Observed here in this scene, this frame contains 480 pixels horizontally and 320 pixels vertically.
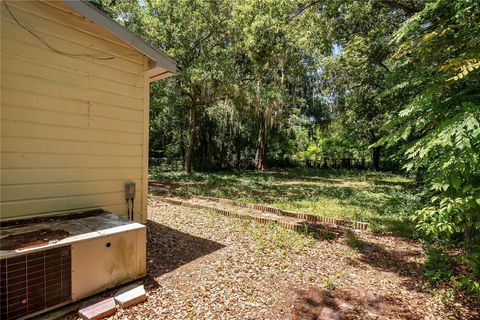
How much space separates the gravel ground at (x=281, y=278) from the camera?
2.76 meters

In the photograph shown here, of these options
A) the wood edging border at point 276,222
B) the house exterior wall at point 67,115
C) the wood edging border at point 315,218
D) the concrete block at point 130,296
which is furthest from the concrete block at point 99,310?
the wood edging border at point 315,218

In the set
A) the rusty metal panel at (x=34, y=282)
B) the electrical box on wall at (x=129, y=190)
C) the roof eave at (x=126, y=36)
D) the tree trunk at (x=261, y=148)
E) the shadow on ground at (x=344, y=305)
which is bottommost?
the shadow on ground at (x=344, y=305)

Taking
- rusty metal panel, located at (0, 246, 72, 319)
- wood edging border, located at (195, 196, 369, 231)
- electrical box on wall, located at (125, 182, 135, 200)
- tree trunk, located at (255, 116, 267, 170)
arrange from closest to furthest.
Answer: rusty metal panel, located at (0, 246, 72, 319), electrical box on wall, located at (125, 182, 135, 200), wood edging border, located at (195, 196, 369, 231), tree trunk, located at (255, 116, 267, 170)

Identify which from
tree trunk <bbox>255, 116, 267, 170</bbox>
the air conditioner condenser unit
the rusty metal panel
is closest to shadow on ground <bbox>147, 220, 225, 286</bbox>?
the air conditioner condenser unit

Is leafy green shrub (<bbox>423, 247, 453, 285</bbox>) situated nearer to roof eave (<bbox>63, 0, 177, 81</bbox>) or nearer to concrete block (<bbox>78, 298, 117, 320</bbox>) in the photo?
concrete block (<bbox>78, 298, 117, 320</bbox>)

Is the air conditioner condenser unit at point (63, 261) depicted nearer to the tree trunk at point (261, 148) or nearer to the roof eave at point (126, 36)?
the roof eave at point (126, 36)

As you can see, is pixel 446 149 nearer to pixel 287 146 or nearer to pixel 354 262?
pixel 354 262

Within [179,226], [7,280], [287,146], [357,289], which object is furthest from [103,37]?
[287,146]

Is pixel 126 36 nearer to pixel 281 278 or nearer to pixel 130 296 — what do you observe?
pixel 130 296

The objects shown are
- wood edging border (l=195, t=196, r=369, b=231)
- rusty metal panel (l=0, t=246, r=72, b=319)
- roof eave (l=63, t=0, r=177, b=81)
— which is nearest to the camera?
rusty metal panel (l=0, t=246, r=72, b=319)

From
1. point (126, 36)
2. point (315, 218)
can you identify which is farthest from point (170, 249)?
point (315, 218)

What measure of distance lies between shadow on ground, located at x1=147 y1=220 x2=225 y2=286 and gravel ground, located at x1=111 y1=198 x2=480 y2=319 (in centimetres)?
1

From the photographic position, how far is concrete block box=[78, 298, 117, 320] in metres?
2.42

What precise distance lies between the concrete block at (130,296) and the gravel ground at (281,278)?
2.6 inches
